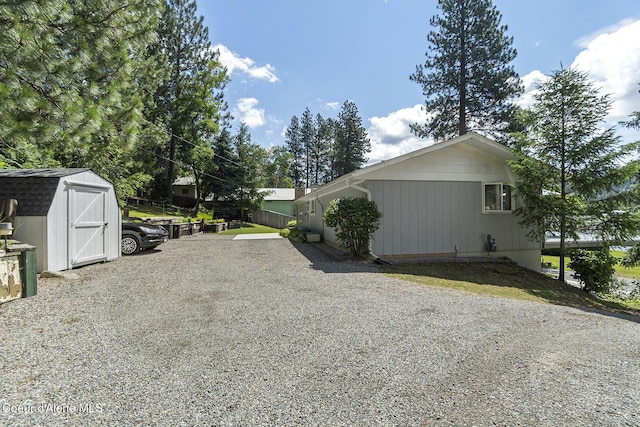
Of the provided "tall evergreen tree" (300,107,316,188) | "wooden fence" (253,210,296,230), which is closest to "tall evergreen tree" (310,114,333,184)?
"tall evergreen tree" (300,107,316,188)

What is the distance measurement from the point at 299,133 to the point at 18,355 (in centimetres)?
4940

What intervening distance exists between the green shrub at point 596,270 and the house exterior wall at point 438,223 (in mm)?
1872

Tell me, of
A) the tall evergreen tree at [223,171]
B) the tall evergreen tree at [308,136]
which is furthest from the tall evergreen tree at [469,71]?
the tall evergreen tree at [308,136]

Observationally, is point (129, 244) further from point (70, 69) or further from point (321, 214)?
point (321, 214)

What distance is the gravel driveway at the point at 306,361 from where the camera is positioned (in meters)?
2.10

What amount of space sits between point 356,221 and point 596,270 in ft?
22.0

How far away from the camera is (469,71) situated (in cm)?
1914

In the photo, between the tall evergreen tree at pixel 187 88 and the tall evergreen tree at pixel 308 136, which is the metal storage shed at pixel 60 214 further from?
the tall evergreen tree at pixel 308 136

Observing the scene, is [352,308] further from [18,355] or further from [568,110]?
[568,110]

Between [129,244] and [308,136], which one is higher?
[308,136]

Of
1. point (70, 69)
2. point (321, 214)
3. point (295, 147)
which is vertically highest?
point (295, 147)

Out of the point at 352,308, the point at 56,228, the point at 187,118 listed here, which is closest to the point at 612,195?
the point at 352,308

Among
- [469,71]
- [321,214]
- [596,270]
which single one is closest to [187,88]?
[321,214]

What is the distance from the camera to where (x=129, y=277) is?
21.3 feet
